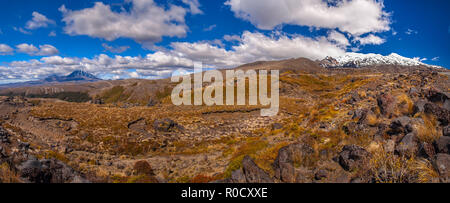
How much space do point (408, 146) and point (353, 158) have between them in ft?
5.53

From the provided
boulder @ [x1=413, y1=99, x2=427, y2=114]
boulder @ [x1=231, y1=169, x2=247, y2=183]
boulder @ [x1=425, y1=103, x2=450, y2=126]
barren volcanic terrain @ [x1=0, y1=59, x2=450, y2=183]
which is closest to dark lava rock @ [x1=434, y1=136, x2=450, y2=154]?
barren volcanic terrain @ [x1=0, y1=59, x2=450, y2=183]

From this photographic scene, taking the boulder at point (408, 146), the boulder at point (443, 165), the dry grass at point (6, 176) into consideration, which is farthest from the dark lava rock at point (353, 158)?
the dry grass at point (6, 176)

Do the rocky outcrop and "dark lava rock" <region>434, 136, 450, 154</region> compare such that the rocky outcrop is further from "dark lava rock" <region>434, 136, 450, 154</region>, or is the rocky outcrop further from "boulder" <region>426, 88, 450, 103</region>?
"boulder" <region>426, 88, 450, 103</region>

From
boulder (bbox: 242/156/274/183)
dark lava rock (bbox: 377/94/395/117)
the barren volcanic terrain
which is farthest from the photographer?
dark lava rock (bbox: 377/94/395/117)

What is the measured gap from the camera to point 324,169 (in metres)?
7.54

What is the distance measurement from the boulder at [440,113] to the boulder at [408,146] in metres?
2.01

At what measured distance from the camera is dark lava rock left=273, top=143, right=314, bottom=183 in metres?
7.16

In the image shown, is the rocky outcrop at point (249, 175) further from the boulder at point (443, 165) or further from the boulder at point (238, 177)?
the boulder at point (443, 165)

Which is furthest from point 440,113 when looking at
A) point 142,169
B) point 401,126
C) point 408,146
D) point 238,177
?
point 142,169

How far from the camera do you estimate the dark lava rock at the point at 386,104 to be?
11.0m

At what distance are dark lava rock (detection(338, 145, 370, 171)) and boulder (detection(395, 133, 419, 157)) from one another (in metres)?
0.95
